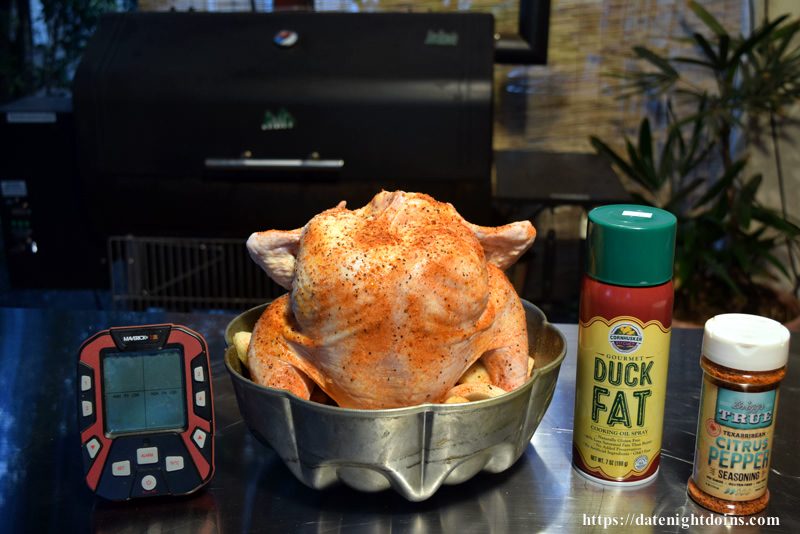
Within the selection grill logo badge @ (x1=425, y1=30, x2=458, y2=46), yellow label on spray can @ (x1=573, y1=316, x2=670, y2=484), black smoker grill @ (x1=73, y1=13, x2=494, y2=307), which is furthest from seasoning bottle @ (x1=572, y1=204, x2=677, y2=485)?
grill logo badge @ (x1=425, y1=30, x2=458, y2=46)

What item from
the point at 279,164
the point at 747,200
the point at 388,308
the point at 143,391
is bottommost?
the point at 747,200

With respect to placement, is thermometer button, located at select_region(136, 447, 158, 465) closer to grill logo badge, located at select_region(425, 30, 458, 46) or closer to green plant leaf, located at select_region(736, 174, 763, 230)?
grill logo badge, located at select_region(425, 30, 458, 46)

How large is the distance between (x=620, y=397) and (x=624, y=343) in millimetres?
57

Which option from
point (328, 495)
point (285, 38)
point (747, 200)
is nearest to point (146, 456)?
point (328, 495)

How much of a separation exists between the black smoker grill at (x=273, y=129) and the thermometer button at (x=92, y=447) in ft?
4.27

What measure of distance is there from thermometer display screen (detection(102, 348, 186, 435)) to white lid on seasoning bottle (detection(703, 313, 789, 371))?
51 centimetres

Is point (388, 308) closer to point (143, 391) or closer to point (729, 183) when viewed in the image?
point (143, 391)

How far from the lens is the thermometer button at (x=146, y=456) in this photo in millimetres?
857

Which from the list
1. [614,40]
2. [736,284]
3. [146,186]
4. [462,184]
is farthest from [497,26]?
[146,186]

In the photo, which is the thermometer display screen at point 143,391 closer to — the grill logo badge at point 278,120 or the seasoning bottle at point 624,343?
the seasoning bottle at point 624,343

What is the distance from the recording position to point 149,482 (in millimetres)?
851

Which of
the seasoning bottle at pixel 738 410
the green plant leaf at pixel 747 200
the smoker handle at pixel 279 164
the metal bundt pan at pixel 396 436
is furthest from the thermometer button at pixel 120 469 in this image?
the green plant leaf at pixel 747 200

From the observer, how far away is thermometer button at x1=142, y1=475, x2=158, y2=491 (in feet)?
2.79

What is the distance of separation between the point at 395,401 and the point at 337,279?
14 centimetres
